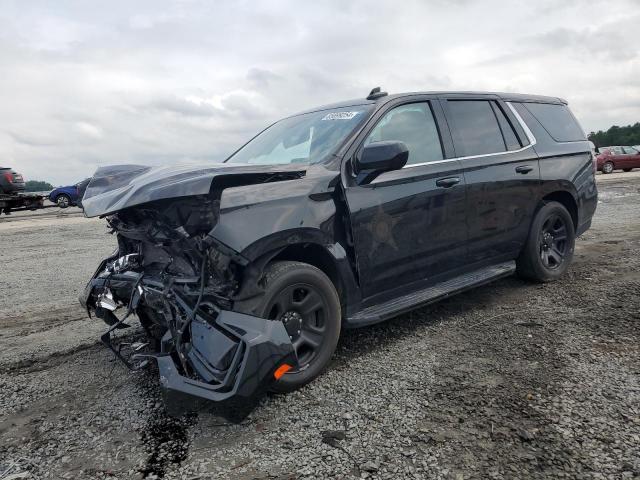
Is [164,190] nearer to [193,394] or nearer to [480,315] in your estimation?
[193,394]

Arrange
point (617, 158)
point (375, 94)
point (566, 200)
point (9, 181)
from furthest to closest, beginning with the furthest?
point (617, 158)
point (9, 181)
point (566, 200)
point (375, 94)

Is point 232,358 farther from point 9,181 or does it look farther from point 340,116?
point 9,181

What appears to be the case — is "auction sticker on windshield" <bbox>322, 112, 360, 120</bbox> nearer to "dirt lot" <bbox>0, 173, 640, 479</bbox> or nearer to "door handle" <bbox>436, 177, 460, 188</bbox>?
"door handle" <bbox>436, 177, 460, 188</bbox>

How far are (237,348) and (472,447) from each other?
1.28 meters

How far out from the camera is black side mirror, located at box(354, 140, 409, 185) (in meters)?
3.27

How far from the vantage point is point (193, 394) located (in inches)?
97.0

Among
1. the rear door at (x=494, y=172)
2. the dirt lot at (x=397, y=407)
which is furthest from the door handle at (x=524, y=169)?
the dirt lot at (x=397, y=407)

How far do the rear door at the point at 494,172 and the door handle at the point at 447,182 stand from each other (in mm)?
153

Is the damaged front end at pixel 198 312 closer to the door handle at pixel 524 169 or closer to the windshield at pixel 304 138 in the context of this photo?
the windshield at pixel 304 138

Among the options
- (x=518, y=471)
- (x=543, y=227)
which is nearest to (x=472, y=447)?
(x=518, y=471)

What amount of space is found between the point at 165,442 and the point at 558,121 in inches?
199

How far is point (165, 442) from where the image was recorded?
2.57m

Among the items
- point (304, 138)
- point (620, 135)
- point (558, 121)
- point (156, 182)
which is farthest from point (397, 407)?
point (620, 135)

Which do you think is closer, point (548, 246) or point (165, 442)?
point (165, 442)
